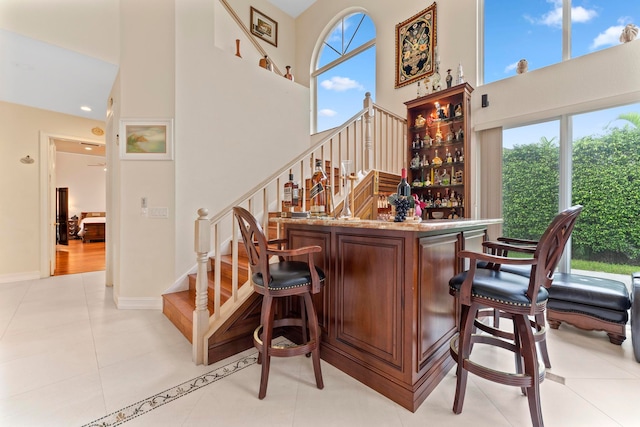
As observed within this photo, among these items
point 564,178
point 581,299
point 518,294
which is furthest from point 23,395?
point 564,178

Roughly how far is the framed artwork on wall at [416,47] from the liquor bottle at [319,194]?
3.13 meters

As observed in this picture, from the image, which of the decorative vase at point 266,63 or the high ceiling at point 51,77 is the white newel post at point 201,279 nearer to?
the high ceiling at point 51,77

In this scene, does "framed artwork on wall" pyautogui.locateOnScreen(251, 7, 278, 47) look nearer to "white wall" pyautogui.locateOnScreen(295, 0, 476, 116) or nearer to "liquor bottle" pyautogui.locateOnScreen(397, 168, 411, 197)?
"white wall" pyautogui.locateOnScreen(295, 0, 476, 116)

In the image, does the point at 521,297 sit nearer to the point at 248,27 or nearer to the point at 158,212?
the point at 158,212

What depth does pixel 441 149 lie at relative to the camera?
397cm

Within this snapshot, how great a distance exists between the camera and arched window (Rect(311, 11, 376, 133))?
5.19m

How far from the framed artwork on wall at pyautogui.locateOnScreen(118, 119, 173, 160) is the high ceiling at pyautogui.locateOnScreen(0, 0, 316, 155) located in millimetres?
828

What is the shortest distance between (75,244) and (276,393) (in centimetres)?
938

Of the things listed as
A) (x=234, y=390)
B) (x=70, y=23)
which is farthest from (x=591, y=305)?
(x=70, y=23)

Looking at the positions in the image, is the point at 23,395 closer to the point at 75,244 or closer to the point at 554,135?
the point at 554,135

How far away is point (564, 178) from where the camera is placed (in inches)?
125

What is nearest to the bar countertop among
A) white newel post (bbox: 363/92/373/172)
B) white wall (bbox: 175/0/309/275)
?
white newel post (bbox: 363/92/373/172)

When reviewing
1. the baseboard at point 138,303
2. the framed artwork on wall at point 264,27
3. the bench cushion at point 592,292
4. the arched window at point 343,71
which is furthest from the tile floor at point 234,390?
the framed artwork on wall at point 264,27

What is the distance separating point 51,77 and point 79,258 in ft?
13.7
